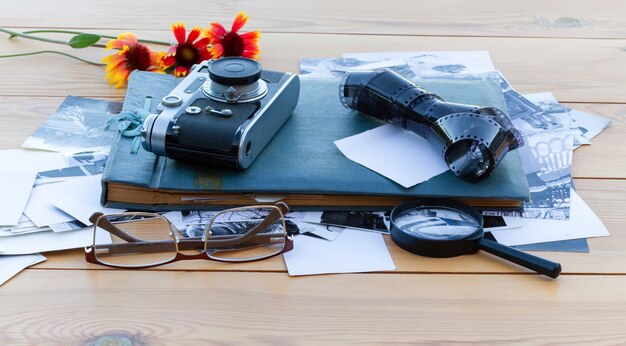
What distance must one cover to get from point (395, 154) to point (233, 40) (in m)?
0.38

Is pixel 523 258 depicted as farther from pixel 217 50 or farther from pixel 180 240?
pixel 217 50

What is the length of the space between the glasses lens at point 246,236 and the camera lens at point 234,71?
0.16 m

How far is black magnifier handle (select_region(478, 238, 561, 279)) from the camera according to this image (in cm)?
90

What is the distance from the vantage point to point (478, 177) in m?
1.00

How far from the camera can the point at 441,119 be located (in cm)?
104

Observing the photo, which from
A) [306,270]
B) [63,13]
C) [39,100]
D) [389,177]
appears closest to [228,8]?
[63,13]

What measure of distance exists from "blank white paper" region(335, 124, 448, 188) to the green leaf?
0.49m

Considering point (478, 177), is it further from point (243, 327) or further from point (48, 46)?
point (48, 46)

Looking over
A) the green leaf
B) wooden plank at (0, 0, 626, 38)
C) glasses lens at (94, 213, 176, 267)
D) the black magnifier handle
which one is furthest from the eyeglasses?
wooden plank at (0, 0, 626, 38)

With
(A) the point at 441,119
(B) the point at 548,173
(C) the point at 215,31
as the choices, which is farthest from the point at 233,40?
(B) the point at 548,173

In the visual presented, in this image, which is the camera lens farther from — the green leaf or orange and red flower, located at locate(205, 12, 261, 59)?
the green leaf

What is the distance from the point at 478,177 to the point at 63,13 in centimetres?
84

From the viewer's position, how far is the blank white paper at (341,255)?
2.99 feet

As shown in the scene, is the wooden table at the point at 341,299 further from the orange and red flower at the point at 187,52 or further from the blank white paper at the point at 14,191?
the orange and red flower at the point at 187,52
